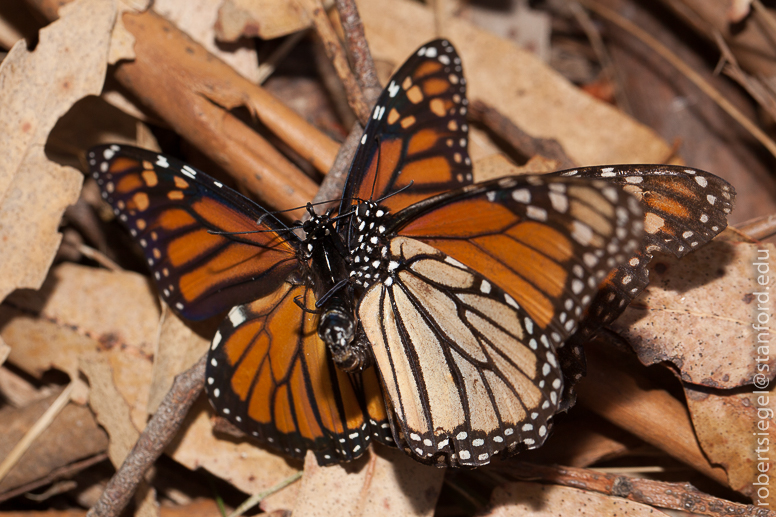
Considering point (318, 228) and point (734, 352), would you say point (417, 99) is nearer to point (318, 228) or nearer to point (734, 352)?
point (318, 228)

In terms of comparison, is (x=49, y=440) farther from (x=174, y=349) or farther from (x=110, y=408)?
(x=174, y=349)

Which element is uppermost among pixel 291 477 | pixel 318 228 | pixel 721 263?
pixel 721 263

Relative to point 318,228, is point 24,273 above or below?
below

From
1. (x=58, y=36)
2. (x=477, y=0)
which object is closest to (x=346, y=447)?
(x=58, y=36)

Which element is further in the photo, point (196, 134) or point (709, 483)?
point (196, 134)

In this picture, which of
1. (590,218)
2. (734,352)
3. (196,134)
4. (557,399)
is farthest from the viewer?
(196,134)

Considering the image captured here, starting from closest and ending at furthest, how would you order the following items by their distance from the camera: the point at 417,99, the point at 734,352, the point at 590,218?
the point at 590,218
the point at 734,352
the point at 417,99

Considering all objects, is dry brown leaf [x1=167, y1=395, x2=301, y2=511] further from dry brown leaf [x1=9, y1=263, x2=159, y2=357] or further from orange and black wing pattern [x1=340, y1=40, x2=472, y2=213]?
orange and black wing pattern [x1=340, y1=40, x2=472, y2=213]
